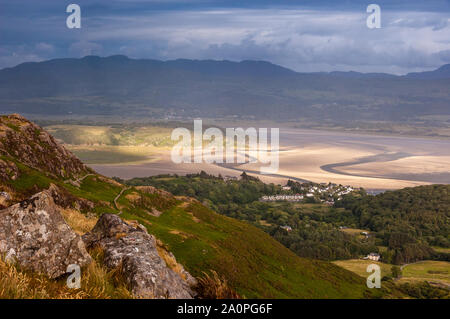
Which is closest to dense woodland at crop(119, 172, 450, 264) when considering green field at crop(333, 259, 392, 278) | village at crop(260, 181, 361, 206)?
village at crop(260, 181, 361, 206)

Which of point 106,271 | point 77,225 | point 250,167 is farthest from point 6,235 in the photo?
point 250,167

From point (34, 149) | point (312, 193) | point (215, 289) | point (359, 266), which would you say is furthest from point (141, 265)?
point (312, 193)

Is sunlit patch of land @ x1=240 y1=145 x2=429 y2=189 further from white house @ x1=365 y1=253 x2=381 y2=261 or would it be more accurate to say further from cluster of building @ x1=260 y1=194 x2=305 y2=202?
white house @ x1=365 y1=253 x2=381 y2=261

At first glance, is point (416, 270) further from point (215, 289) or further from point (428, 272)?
point (215, 289)

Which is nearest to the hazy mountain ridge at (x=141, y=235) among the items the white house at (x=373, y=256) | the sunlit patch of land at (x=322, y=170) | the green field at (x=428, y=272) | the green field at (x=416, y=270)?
the green field at (x=416, y=270)

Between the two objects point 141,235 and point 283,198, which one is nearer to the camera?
point 141,235
